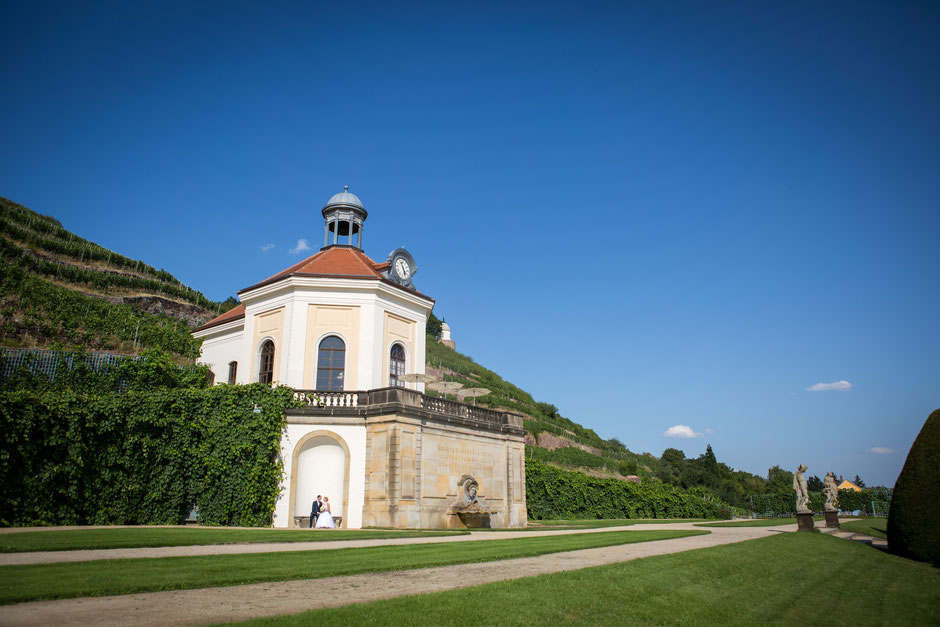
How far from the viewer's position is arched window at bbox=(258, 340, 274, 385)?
29.3m

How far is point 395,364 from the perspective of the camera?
30.2 metres

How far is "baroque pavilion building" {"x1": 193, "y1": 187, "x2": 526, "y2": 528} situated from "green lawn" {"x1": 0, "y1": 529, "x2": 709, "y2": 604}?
10.4 metres

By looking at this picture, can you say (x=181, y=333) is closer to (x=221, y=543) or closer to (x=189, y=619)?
(x=221, y=543)

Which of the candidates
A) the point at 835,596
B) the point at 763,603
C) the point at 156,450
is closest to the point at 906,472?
the point at 835,596

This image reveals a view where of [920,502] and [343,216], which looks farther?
[343,216]

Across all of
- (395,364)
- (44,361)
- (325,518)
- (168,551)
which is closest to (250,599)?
(168,551)

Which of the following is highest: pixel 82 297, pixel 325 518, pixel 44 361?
pixel 82 297

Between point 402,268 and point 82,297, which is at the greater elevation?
point 82,297

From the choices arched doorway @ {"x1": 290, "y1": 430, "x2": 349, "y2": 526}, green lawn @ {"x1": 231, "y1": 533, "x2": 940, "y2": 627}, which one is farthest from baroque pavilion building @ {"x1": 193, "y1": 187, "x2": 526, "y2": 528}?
green lawn @ {"x1": 231, "y1": 533, "x2": 940, "y2": 627}

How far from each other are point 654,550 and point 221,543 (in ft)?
35.2

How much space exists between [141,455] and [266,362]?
9353mm

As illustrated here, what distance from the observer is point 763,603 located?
8742 millimetres

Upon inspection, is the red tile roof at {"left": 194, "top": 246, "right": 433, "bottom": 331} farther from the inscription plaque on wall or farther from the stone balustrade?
the inscription plaque on wall

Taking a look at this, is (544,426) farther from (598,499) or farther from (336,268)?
(336,268)
